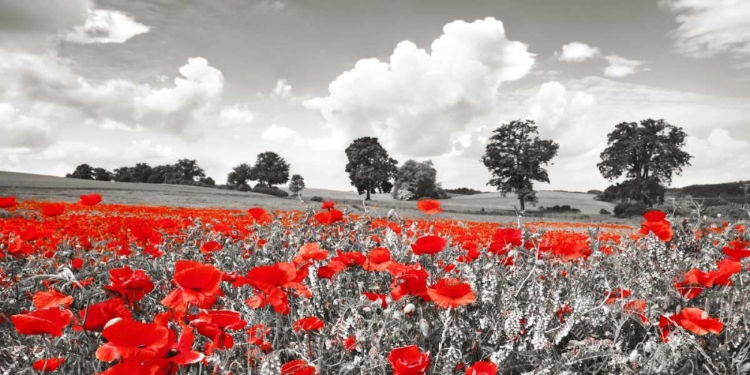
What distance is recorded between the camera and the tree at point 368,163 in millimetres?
73938

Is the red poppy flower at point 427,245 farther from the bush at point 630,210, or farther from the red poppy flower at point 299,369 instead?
the bush at point 630,210

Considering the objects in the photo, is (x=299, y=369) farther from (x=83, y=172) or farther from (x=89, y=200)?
(x=83, y=172)

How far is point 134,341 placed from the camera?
1379 millimetres

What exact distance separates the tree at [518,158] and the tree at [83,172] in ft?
285

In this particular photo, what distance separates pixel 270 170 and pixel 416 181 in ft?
115

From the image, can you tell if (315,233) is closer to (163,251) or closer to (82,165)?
(163,251)

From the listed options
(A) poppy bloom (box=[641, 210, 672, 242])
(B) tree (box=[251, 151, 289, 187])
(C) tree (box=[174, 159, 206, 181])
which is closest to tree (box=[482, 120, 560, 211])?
(A) poppy bloom (box=[641, 210, 672, 242])

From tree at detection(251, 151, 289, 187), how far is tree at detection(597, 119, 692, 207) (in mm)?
63082

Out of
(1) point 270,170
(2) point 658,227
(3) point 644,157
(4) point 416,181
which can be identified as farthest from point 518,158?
(1) point 270,170

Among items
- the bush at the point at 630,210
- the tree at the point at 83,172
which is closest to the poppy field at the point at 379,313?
the bush at the point at 630,210

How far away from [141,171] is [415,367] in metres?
124

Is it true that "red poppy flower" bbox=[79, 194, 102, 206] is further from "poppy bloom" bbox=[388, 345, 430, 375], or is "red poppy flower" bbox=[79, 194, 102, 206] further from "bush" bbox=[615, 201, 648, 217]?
"bush" bbox=[615, 201, 648, 217]

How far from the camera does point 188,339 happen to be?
64.2 inches

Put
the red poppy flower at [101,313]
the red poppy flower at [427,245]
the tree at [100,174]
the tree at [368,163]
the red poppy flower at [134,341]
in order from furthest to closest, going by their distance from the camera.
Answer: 1. the tree at [100,174]
2. the tree at [368,163]
3. the red poppy flower at [427,245]
4. the red poppy flower at [101,313]
5. the red poppy flower at [134,341]
